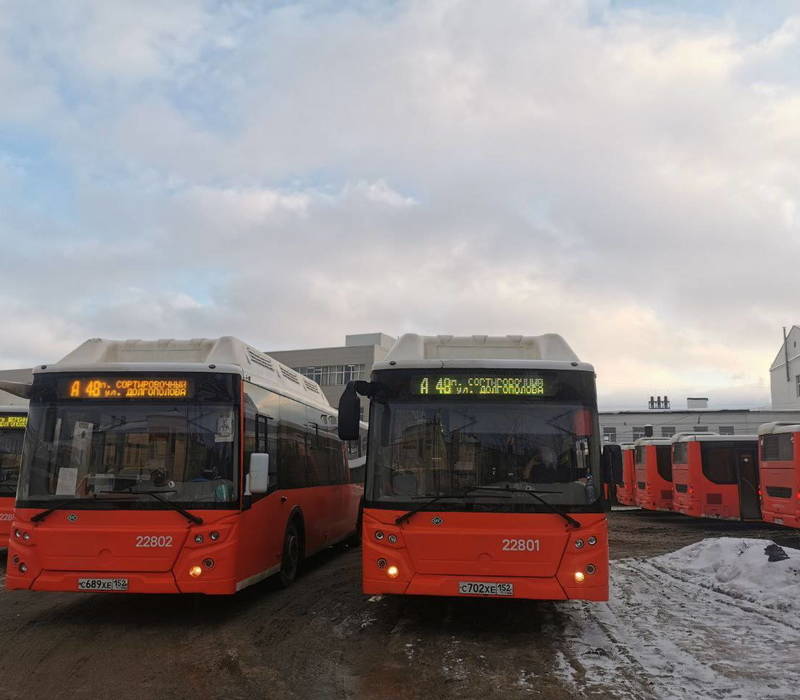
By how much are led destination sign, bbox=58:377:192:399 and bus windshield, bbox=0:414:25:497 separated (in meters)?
5.40

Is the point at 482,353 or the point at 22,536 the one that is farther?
the point at 482,353

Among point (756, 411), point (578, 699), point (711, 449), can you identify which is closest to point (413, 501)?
point (578, 699)

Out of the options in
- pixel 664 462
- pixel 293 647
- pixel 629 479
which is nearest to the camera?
pixel 293 647

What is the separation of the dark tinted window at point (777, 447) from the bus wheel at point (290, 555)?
40.3 feet

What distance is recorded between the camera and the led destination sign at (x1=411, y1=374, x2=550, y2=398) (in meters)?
7.95

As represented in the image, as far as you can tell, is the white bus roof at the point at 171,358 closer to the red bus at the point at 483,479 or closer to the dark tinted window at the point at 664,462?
the red bus at the point at 483,479

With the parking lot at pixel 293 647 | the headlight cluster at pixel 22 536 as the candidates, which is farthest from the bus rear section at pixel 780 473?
the headlight cluster at pixel 22 536

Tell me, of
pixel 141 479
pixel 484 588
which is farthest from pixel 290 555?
pixel 484 588

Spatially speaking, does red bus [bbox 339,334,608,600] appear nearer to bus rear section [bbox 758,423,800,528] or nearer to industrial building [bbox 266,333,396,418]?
bus rear section [bbox 758,423,800,528]

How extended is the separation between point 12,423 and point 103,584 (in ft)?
22.6

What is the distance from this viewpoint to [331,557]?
47.5 ft

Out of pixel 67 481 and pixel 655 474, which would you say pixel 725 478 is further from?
pixel 67 481

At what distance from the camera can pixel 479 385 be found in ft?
26.2

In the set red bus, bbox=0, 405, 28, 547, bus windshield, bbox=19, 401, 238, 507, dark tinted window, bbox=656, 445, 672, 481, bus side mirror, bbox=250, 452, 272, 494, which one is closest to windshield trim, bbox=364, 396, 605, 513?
bus side mirror, bbox=250, 452, 272, 494
